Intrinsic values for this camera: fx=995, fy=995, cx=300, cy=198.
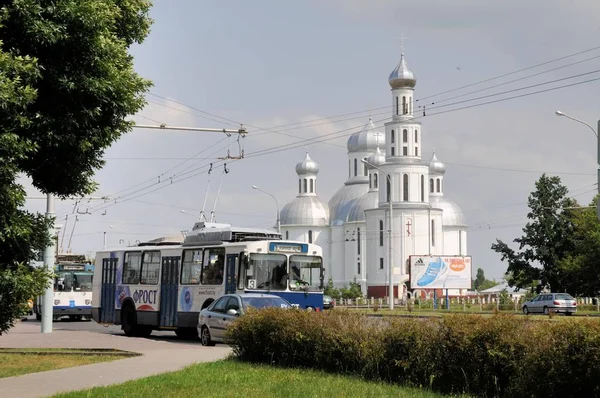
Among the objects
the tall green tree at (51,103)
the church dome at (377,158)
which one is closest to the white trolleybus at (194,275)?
the tall green tree at (51,103)

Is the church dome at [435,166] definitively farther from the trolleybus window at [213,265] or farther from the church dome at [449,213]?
the trolleybus window at [213,265]

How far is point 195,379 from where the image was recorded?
50.7 ft

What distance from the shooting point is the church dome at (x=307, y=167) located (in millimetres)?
145500

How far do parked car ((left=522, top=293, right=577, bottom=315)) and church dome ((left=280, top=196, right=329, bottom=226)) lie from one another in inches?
3395

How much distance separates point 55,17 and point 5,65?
3.76 ft

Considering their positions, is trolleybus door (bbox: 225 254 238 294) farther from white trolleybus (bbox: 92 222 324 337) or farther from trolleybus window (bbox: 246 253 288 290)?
trolleybus window (bbox: 246 253 288 290)

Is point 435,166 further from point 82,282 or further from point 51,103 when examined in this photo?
point 51,103

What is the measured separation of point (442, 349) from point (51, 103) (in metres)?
6.12

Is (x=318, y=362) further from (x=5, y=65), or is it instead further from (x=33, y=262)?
(x=5, y=65)

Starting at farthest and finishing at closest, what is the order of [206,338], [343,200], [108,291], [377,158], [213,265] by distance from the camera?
[343,200]
[377,158]
[108,291]
[213,265]
[206,338]

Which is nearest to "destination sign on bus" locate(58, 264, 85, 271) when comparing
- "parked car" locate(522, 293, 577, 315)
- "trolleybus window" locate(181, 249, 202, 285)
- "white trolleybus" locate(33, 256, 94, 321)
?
"white trolleybus" locate(33, 256, 94, 321)

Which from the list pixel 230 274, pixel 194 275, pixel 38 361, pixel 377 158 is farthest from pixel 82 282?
pixel 377 158

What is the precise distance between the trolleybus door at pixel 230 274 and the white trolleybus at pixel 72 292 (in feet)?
68.1

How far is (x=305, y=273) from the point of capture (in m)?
27.8
